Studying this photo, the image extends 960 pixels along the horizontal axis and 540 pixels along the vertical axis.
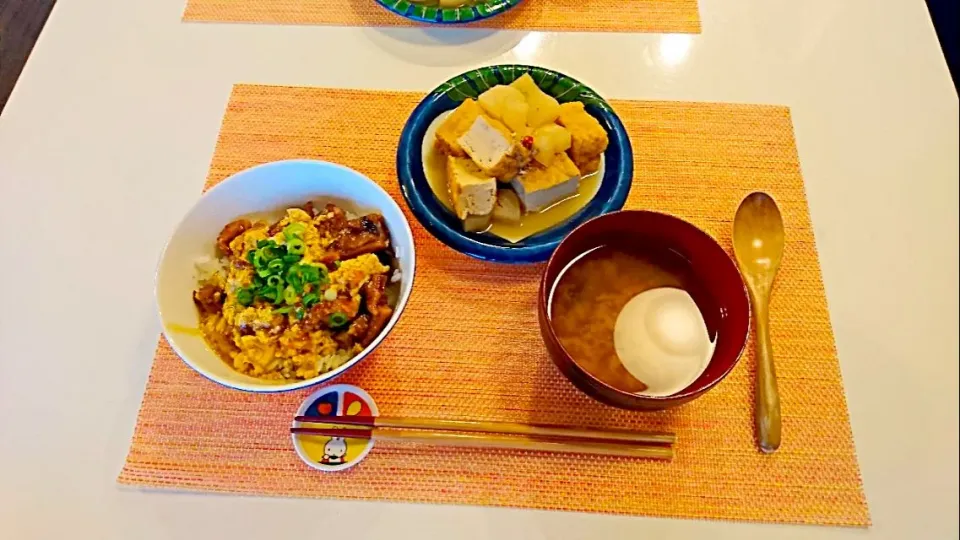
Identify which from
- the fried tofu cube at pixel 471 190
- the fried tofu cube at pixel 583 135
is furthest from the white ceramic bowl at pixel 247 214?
the fried tofu cube at pixel 583 135

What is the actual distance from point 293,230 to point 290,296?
0.38ft

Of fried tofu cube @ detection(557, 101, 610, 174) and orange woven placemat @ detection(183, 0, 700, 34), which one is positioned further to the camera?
orange woven placemat @ detection(183, 0, 700, 34)

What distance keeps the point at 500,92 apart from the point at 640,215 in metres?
0.33

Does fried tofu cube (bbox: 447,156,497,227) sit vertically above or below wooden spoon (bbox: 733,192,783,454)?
above

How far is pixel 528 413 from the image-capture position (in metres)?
0.98

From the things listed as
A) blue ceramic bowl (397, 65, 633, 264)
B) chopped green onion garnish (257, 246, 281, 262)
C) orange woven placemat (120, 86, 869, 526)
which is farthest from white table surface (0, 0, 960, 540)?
chopped green onion garnish (257, 246, 281, 262)

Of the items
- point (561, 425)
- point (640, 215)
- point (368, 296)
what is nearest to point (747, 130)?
point (640, 215)

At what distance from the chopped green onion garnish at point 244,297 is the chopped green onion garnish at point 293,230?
100 millimetres

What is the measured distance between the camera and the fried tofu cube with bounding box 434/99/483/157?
3.54 ft

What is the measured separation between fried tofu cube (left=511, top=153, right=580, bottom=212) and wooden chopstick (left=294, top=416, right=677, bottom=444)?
0.37 metres

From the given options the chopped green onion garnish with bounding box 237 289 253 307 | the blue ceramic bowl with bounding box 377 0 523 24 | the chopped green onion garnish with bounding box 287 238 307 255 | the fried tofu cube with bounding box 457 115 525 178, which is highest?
the blue ceramic bowl with bounding box 377 0 523 24

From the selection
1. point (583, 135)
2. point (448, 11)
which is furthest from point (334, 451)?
point (448, 11)

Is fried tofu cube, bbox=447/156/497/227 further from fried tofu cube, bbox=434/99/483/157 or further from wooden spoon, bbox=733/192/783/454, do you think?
wooden spoon, bbox=733/192/783/454

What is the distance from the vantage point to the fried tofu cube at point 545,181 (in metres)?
1.05
